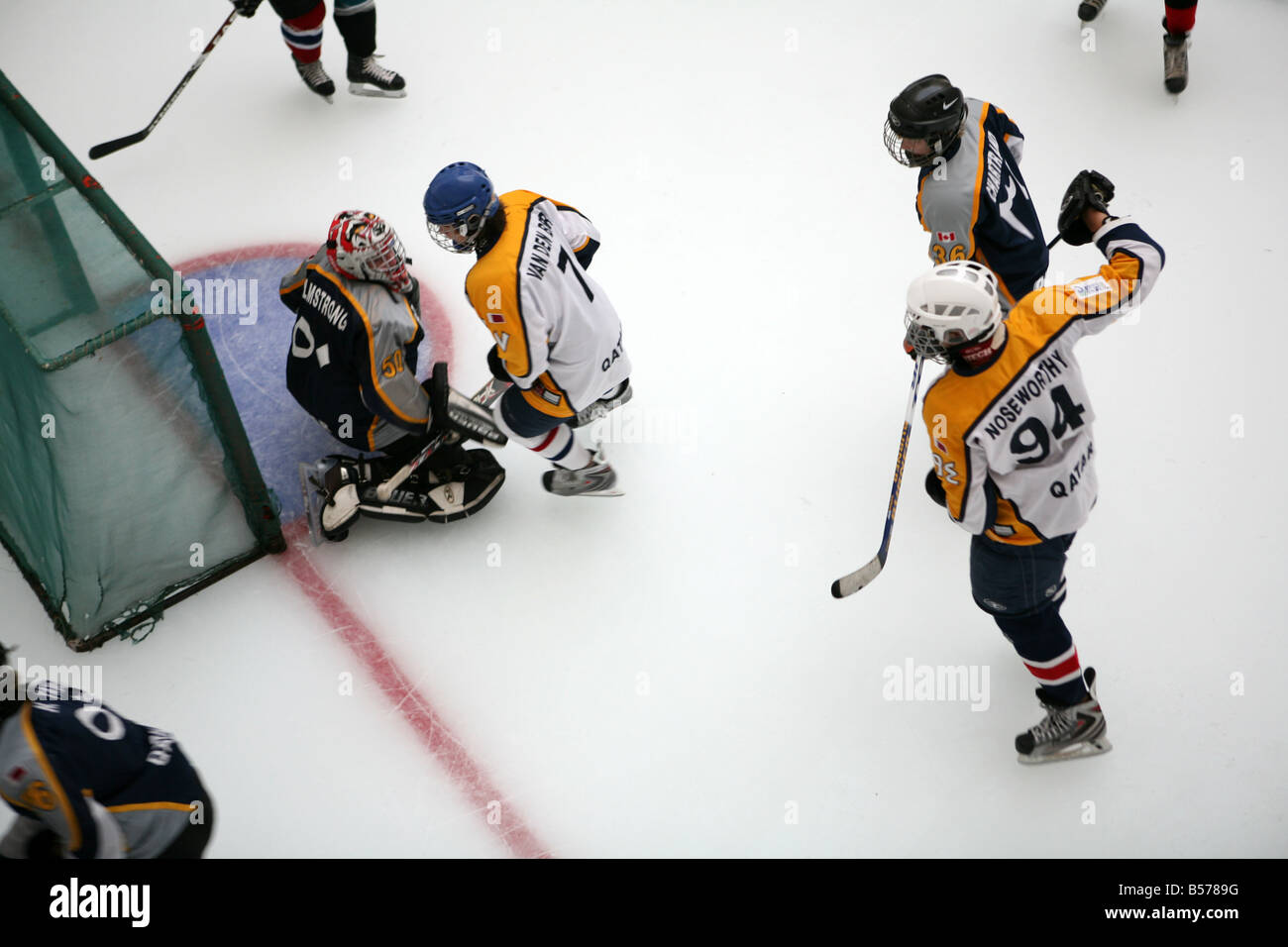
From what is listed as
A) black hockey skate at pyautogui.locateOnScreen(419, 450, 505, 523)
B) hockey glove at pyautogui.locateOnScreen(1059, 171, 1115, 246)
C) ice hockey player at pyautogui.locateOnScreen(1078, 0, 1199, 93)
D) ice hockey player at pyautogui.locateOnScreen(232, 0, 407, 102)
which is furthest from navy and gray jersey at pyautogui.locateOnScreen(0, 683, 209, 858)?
ice hockey player at pyautogui.locateOnScreen(1078, 0, 1199, 93)

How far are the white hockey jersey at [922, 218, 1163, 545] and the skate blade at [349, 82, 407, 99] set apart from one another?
3030 mm

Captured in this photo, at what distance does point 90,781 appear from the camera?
200 centimetres

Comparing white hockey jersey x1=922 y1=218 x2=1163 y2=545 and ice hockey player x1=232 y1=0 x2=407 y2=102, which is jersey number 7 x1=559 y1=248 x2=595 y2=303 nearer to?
white hockey jersey x1=922 y1=218 x2=1163 y2=545

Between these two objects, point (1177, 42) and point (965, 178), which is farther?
point (1177, 42)

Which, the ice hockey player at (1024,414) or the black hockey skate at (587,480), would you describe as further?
the black hockey skate at (587,480)

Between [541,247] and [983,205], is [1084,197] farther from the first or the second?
[541,247]

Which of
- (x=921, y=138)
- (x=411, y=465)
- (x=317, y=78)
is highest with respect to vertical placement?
(x=921, y=138)

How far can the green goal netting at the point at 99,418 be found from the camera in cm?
260

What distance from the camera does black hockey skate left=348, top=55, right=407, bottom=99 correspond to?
4.49 metres

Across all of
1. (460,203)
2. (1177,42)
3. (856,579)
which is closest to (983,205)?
(856,579)

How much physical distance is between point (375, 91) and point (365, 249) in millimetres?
1937

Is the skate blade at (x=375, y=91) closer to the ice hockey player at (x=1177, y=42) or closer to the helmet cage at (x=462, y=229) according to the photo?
the helmet cage at (x=462, y=229)

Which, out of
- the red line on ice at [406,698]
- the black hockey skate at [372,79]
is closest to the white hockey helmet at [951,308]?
the red line on ice at [406,698]

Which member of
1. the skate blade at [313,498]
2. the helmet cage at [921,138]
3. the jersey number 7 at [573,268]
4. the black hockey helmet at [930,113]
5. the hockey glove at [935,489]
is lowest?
the skate blade at [313,498]
